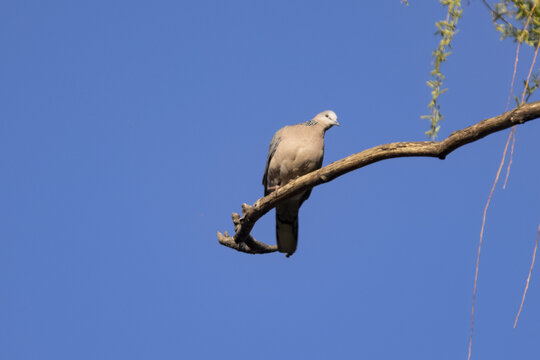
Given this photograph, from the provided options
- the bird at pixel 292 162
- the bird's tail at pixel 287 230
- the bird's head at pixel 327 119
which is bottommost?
the bird's tail at pixel 287 230

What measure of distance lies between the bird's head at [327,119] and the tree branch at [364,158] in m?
1.30

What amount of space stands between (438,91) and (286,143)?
315 centimetres

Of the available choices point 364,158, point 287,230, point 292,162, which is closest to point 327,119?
point 292,162

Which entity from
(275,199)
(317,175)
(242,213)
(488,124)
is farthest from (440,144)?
(242,213)

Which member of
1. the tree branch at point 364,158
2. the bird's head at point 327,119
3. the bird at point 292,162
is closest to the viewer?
the tree branch at point 364,158

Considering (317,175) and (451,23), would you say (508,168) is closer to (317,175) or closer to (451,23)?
(451,23)

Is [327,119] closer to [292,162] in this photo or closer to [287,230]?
[292,162]

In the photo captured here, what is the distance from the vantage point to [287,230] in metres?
6.39

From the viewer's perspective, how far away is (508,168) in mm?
2826

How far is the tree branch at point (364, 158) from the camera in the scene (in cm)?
329

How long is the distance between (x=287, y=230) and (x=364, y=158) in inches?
91.1

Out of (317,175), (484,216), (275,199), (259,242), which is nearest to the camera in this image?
(484,216)

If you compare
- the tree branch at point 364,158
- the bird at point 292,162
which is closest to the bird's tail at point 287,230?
the bird at point 292,162

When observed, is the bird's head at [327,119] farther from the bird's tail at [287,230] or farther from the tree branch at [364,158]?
the tree branch at [364,158]
